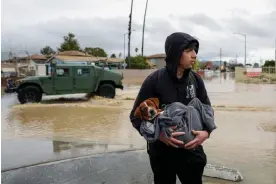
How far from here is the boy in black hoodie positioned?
226 centimetres

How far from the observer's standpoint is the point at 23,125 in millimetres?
9258

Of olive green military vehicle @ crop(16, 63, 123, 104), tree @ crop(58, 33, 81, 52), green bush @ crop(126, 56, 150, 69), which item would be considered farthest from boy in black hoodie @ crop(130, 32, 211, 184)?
tree @ crop(58, 33, 81, 52)

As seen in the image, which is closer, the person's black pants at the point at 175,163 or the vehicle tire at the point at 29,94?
the person's black pants at the point at 175,163

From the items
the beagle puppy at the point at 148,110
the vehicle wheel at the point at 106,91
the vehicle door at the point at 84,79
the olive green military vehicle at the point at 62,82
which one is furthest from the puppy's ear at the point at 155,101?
the vehicle wheel at the point at 106,91

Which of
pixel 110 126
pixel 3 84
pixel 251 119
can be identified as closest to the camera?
pixel 110 126

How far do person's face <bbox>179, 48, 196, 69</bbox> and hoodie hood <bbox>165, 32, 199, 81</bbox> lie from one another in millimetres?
23

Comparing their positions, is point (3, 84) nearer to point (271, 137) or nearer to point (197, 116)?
point (271, 137)

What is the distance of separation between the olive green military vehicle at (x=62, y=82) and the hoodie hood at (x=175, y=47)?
1279 cm

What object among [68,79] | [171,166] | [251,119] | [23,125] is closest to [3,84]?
[68,79]

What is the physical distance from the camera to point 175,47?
2.26 m

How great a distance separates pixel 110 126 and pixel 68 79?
6.50 meters

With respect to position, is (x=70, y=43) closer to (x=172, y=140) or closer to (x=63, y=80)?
(x=63, y=80)

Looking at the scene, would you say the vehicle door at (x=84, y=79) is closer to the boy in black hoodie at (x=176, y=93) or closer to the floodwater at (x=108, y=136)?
the floodwater at (x=108, y=136)

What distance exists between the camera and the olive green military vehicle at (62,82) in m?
14.5
